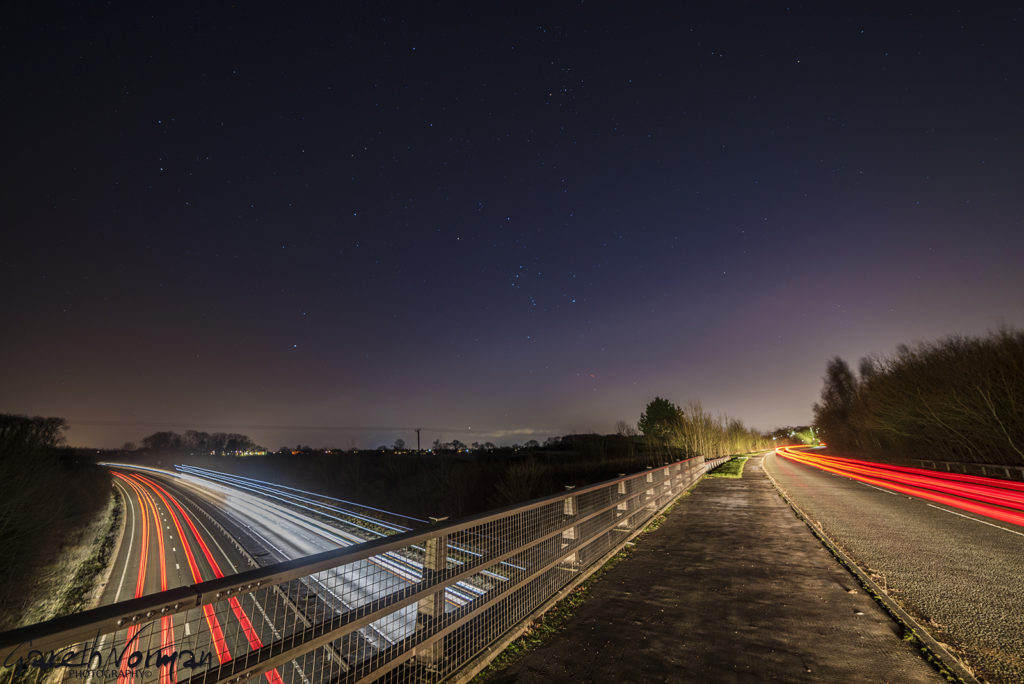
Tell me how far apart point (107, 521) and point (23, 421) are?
3183 cm

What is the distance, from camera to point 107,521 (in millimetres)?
48094

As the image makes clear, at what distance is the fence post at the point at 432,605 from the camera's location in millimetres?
3568

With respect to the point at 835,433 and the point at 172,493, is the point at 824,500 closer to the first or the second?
the point at 835,433

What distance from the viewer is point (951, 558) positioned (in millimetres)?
7168

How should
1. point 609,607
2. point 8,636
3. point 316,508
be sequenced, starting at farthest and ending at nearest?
point 316,508 < point 609,607 < point 8,636

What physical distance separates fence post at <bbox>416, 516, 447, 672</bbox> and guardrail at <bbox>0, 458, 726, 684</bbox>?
0.03ft

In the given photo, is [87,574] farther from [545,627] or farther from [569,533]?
[545,627]

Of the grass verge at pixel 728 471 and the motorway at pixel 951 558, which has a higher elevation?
the motorway at pixel 951 558

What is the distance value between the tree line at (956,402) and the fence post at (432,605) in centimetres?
3236

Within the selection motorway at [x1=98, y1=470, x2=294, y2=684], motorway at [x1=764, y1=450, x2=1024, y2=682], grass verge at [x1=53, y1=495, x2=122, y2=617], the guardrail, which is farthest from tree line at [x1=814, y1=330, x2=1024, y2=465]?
grass verge at [x1=53, y1=495, x2=122, y2=617]

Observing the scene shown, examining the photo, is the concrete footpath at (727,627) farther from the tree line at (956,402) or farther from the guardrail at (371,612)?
the tree line at (956,402)

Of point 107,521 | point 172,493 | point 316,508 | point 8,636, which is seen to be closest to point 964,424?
point 8,636

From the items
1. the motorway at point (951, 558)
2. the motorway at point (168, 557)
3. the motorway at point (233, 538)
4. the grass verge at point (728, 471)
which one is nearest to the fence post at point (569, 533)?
the motorway at point (951, 558)

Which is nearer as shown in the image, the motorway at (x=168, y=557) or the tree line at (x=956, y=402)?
the tree line at (x=956, y=402)
